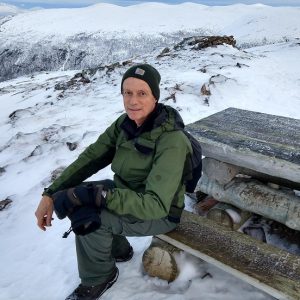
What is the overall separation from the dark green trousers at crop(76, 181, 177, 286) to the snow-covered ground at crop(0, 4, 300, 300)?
316mm

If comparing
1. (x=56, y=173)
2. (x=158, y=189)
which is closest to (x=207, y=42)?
(x=56, y=173)

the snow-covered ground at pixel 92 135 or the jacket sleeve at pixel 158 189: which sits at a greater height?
the jacket sleeve at pixel 158 189

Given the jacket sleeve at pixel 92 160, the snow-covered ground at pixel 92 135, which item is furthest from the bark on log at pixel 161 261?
the jacket sleeve at pixel 92 160

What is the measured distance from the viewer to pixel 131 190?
291 centimetres

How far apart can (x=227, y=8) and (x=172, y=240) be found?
10474 cm

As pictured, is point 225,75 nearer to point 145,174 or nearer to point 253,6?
point 145,174

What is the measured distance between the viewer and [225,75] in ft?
38.6

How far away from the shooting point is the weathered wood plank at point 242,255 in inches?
108

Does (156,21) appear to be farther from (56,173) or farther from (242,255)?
(242,255)

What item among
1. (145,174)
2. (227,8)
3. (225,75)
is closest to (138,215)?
(145,174)

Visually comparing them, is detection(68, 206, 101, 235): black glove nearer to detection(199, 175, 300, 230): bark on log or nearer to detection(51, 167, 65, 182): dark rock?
detection(199, 175, 300, 230): bark on log

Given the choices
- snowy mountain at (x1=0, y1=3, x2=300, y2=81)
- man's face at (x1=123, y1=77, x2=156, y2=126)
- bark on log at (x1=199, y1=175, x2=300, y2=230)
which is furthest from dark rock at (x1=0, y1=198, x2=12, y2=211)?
snowy mountain at (x1=0, y1=3, x2=300, y2=81)

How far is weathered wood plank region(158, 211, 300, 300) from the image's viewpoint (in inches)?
108

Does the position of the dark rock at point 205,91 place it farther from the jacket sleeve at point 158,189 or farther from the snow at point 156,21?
the snow at point 156,21
